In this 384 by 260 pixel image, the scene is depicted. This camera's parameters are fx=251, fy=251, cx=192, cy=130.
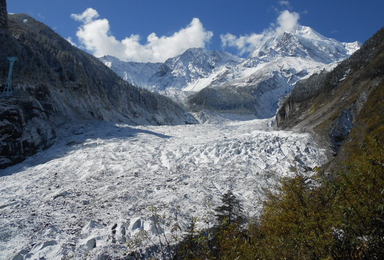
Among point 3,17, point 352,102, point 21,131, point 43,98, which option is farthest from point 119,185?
point 3,17

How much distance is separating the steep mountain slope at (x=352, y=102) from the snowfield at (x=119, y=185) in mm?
2289

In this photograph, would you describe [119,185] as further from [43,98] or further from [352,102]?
[43,98]

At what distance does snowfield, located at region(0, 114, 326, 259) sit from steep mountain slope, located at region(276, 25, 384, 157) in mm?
2289

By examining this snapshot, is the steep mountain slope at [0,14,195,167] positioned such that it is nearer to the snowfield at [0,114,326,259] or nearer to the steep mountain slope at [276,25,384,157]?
the snowfield at [0,114,326,259]

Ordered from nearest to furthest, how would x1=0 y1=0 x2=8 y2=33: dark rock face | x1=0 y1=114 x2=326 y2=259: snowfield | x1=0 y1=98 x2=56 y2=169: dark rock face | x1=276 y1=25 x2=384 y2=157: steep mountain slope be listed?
x1=0 y1=114 x2=326 y2=259: snowfield < x1=276 y1=25 x2=384 y2=157: steep mountain slope < x1=0 y1=98 x2=56 y2=169: dark rock face < x1=0 y1=0 x2=8 y2=33: dark rock face

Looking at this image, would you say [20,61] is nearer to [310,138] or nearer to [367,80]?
[310,138]

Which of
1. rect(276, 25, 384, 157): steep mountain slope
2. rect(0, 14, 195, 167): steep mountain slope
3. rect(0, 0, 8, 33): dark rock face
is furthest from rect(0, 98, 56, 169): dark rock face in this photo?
rect(276, 25, 384, 157): steep mountain slope

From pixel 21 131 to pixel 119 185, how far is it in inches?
615

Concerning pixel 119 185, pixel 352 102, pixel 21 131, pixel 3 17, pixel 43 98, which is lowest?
pixel 119 185

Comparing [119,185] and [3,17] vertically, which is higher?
[3,17]

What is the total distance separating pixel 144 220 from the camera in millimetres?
14086

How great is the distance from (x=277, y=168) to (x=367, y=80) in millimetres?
13352

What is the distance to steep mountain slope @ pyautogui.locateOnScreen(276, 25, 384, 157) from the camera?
61.0 ft

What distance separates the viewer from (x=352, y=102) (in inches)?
935
